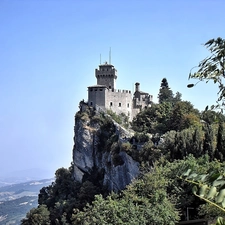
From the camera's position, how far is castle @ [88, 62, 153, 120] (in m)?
58.0

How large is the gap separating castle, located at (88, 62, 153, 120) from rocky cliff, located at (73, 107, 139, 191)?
1.81 metres

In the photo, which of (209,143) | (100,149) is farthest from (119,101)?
(209,143)

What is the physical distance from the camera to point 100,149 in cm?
5725

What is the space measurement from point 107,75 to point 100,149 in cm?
1126

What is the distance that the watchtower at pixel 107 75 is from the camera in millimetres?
62250

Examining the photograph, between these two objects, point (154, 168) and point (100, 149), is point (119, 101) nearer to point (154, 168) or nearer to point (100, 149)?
point (100, 149)

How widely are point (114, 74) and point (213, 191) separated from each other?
2353 inches

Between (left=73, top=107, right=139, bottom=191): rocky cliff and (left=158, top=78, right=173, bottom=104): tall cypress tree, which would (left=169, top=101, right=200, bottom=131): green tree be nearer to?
(left=73, top=107, right=139, bottom=191): rocky cliff

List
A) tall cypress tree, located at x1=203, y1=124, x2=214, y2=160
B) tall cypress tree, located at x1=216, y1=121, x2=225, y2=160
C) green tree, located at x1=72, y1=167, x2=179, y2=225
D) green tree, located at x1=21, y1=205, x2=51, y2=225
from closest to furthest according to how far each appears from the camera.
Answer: green tree, located at x1=72, y1=167, x2=179, y2=225, tall cypress tree, located at x1=216, y1=121, x2=225, y2=160, tall cypress tree, located at x1=203, y1=124, x2=214, y2=160, green tree, located at x1=21, y1=205, x2=51, y2=225

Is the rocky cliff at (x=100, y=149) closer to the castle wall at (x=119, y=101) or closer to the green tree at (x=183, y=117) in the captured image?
the castle wall at (x=119, y=101)

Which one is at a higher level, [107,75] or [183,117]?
[107,75]

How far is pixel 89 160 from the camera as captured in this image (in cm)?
5844

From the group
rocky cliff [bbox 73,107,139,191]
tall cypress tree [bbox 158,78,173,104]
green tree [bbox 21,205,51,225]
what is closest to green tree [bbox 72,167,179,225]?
rocky cliff [bbox 73,107,139,191]

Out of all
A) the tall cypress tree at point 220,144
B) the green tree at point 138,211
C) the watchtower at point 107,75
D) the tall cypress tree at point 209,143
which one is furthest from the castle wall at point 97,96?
the green tree at point 138,211
